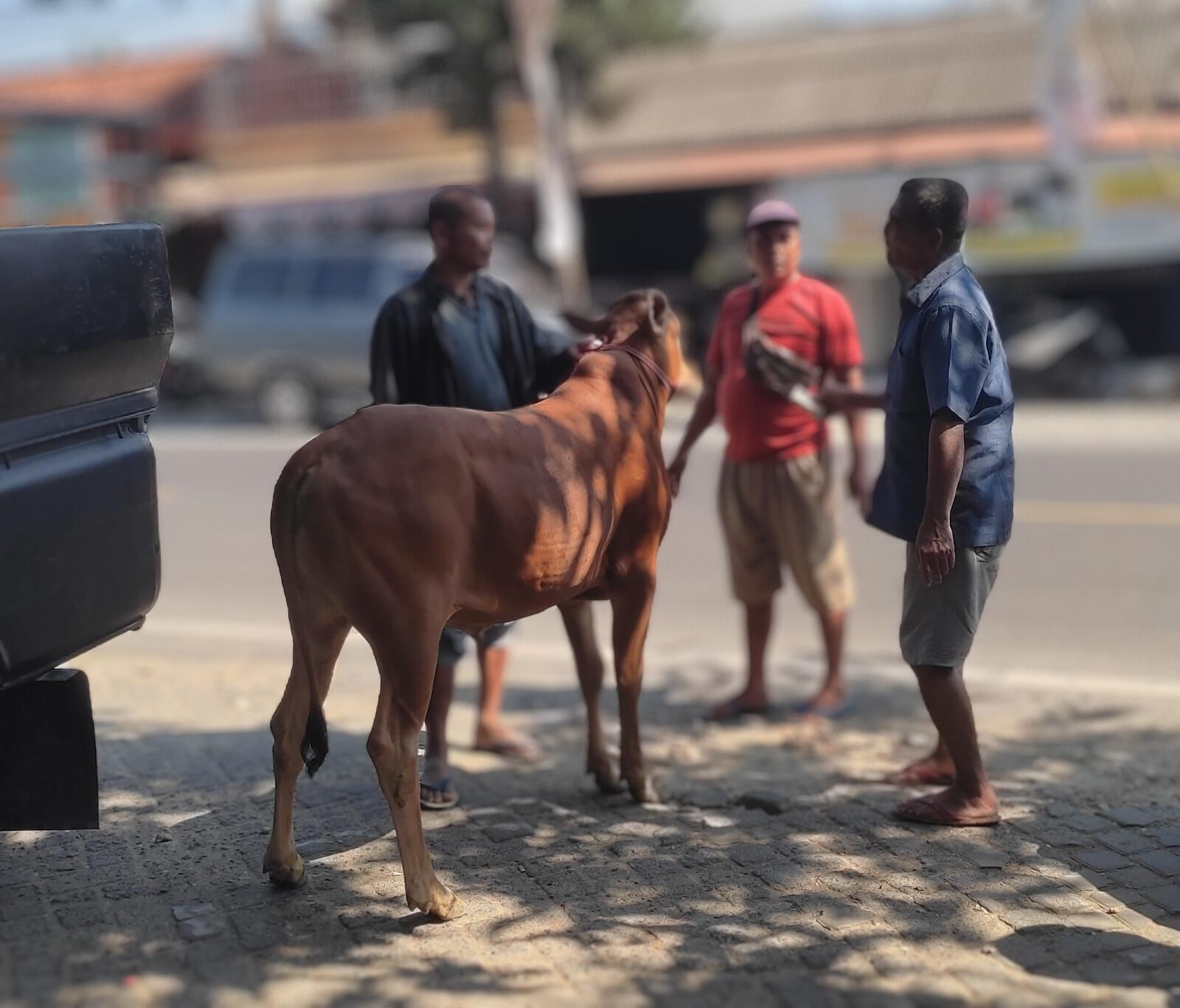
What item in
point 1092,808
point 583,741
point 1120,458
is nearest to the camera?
point 1092,808

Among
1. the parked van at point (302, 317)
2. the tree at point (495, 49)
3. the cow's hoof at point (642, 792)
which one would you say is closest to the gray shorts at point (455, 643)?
the cow's hoof at point (642, 792)

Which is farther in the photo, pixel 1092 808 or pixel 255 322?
pixel 255 322

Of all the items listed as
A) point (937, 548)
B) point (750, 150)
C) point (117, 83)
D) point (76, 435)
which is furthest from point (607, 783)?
point (117, 83)

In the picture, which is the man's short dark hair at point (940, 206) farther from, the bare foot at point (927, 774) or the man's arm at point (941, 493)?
the bare foot at point (927, 774)

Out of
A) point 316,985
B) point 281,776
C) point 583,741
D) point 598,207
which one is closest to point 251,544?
point 583,741

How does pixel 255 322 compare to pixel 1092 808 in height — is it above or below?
above

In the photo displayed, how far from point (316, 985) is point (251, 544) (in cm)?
723

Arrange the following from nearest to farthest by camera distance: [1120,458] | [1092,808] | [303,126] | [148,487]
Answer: [148,487]
[1092,808]
[1120,458]
[303,126]

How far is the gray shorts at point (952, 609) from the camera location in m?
4.45

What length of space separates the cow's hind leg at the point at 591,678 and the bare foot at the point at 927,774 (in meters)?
1.01

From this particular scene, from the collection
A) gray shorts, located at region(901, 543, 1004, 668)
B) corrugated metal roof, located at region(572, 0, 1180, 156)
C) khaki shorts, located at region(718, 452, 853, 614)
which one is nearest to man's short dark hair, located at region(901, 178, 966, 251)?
gray shorts, located at region(901, 543, 1004, 668)

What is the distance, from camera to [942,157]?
17.9m

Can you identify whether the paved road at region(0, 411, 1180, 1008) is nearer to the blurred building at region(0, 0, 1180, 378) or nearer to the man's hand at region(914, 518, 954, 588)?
the man's hand at region(914, 518, 954, 588)

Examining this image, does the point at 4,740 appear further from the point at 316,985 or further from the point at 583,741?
the point at 583,741
